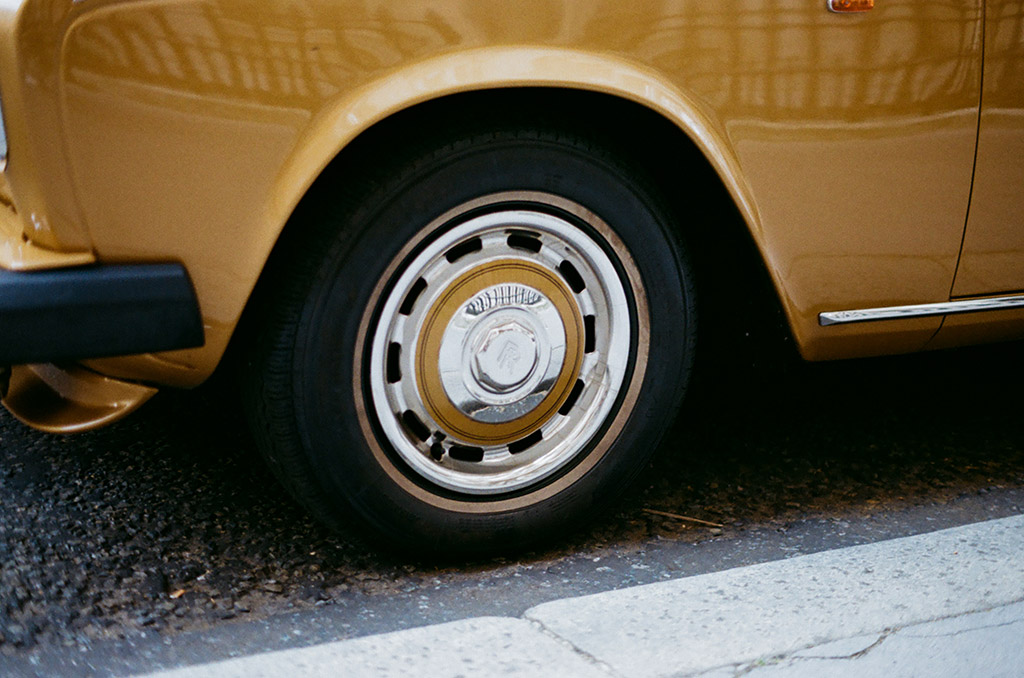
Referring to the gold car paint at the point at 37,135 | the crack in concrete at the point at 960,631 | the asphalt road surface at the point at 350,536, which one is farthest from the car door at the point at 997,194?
the gold car paint at the point at 37,135

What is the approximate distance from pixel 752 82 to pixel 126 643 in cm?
147

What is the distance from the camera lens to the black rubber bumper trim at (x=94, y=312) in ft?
5.08

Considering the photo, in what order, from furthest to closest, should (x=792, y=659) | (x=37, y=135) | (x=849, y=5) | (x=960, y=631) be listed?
1. (x=849, y=5)
2. (x=960, y=631)
3. (x=792, y=659)
4. (x=37, y=135)

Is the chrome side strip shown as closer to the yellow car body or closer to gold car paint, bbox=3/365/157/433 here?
the yellow car body

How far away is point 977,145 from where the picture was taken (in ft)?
6.94

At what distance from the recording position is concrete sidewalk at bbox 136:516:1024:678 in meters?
1.67

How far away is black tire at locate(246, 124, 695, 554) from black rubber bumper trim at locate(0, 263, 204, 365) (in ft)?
0.65

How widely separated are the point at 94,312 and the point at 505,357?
29.2 inches

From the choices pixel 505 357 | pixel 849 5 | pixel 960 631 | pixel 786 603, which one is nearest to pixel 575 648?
pixel 786 603

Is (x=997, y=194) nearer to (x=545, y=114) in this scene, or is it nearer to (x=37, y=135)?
(x=545, y=114)

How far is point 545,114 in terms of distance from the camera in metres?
1.90

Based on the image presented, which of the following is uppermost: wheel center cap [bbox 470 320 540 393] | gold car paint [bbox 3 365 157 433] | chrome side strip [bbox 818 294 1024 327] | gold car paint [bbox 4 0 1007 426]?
gold car paint [bbox 4 0 1007 426]

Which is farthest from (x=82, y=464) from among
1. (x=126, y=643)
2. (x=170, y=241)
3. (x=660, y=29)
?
(x=660, y=29)

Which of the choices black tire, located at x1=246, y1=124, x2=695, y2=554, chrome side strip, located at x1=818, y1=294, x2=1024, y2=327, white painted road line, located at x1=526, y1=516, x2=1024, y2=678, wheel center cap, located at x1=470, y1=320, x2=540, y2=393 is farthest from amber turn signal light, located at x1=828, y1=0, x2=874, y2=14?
white painted road line, located at x1=526, y1=516, x2=1024, y2=678
